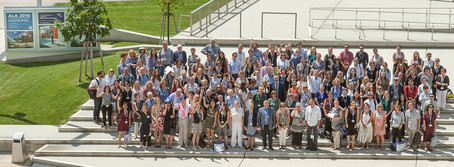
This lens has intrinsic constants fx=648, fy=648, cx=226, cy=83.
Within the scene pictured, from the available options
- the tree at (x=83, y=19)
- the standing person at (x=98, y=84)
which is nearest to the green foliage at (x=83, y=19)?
the tree at (x=83, y=19)

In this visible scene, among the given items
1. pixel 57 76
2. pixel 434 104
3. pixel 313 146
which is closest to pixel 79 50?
pixel 57 76

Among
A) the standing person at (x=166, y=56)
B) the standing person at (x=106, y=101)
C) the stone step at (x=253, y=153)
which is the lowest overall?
the stone step at (x=253, y=153)

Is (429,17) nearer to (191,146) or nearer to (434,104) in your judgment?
(434,104)

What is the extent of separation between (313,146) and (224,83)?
3385 mm

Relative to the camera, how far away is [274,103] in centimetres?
1967

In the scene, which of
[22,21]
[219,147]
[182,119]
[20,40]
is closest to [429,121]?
[219,147]

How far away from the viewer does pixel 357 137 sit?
19.7 m

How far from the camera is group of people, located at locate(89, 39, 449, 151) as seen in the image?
19359 millimetres

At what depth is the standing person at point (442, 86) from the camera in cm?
2094

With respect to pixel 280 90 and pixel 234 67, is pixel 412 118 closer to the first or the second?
pixel 280 90

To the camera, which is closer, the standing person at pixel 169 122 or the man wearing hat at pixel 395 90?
the standing person at pixel 169 122

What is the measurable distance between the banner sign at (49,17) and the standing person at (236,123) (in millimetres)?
11526

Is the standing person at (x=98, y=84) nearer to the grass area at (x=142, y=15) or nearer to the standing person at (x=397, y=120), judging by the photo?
the standing person at (x=397, y=120)

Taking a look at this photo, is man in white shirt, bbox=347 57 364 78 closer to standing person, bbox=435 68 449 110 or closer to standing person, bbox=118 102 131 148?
standing person, bbox=435 68 449 110
